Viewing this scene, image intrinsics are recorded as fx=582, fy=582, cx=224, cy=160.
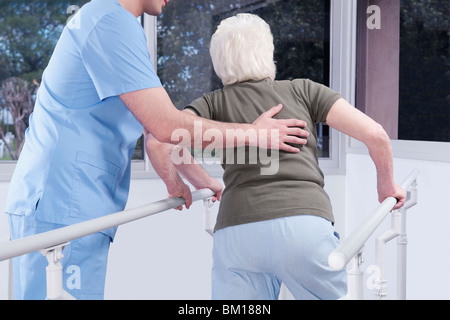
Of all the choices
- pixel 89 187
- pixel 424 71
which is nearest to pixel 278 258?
pixel 89 187

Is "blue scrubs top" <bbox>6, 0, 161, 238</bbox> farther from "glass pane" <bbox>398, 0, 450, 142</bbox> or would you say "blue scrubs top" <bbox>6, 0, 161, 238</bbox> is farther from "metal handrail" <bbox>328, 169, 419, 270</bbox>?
"glass pane" <bbox>398, 0, 450, 142</bbox>

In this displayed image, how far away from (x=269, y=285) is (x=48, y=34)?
190cm

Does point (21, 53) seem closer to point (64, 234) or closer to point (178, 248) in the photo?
point (178, 248)

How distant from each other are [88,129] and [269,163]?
44 centimetres

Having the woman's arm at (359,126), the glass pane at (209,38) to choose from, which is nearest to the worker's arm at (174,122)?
the woman's arm at (359,126)

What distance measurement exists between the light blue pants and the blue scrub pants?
0.29 meters

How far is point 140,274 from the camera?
2.89m

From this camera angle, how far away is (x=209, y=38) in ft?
10.3

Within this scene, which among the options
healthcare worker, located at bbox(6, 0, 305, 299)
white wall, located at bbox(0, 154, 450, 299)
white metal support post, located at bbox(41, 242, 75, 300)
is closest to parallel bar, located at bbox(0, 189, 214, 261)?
white metal support post, located at bbox(41, 242, 75, 300)

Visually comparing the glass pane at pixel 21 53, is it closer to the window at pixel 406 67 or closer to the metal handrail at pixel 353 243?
the window at pixel 406 67

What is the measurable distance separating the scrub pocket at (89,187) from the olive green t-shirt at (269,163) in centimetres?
28

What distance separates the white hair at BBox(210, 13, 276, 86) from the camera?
4.66 feet

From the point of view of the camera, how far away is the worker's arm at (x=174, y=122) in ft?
4.30
